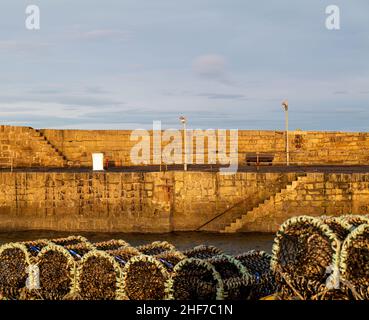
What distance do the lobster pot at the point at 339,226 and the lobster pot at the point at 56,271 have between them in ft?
14.0

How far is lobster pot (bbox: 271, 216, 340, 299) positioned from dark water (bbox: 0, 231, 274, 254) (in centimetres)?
887

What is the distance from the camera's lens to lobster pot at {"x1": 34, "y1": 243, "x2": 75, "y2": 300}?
9.71 m

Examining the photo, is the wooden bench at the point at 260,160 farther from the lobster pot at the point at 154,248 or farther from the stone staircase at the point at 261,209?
the lobster pot at the point at 154,248

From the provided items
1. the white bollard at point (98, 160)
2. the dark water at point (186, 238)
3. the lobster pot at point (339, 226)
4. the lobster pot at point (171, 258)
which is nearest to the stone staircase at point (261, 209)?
the dark water at point (186, 238)

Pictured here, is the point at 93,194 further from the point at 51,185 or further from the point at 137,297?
the point at 137,297

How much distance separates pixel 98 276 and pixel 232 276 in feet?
7.37

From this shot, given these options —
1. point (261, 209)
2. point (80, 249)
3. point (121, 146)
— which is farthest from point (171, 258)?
point (121, 146)

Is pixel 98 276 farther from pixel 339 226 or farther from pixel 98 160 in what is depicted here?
pixel 98 160

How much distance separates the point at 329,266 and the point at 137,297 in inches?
122

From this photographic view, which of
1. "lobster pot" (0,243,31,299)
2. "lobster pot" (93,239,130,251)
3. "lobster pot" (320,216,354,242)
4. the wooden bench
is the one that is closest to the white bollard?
the wooden bench

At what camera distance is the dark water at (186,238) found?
1811 centimetres
